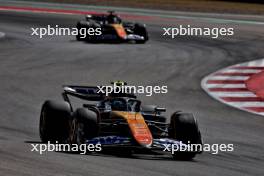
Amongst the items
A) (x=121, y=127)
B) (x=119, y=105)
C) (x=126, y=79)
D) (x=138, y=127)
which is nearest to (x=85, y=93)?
(x=119, y=105)

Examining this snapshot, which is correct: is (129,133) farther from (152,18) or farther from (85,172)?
(152,18)

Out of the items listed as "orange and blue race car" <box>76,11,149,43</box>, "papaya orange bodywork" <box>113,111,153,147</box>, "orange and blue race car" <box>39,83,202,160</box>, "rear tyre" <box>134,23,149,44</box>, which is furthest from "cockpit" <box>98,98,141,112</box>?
"rear tyre" <box>134,23,149,44</box>

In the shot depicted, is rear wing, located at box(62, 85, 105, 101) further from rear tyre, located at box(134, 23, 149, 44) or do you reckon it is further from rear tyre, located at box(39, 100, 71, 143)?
rear tyre, located at box(134, 23, 149, 44)

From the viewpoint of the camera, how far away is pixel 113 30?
1246 inches

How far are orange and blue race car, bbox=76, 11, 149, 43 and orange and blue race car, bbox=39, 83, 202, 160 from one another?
16.9 m

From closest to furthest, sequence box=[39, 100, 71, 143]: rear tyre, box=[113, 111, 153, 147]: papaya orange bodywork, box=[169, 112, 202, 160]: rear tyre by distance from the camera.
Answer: box=[113, 111, 153, 147]: papaya orange bodywork < box=[169, 112, 202, 160]: rear tyre < box=[39, 100, 71, 143]: rear tyre

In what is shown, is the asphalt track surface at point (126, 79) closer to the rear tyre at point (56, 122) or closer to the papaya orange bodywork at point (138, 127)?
the papaya orange bodywork at point (138, 127)

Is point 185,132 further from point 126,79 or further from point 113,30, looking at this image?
point 113,30

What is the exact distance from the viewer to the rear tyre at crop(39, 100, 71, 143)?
1375cm

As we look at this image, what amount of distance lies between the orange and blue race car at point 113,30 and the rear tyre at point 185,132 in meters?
17.8

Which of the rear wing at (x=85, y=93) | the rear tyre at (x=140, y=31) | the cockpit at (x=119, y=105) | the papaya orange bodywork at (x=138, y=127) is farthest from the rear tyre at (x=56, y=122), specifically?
the rear tyre at (x=140, y=31)

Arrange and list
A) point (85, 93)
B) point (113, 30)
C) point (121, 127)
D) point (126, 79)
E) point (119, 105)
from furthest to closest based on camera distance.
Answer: point (113, 30) → point (126, 79) → point (85, 93) → point (119, 105) → point (121, 127)

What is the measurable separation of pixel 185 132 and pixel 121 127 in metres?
1.03

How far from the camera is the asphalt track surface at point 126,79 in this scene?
11.9m
